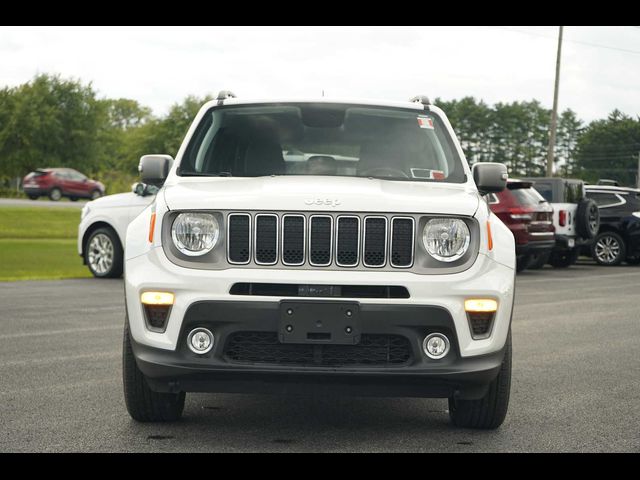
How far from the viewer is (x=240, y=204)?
547cm

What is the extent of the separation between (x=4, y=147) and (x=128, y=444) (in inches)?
2499

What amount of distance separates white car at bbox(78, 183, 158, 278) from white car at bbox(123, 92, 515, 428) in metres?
10.9

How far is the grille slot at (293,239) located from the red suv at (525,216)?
554 inches

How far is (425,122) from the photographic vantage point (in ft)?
22.7

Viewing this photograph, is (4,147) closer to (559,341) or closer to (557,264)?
(557,264)

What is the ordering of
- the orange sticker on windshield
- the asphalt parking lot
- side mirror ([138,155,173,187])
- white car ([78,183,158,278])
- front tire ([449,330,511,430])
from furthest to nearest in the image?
white car ([78,183,158,278])
the orange sticker on windshield
side mirror ([138,155,173,187])
front tire ([449,330,511,430])
the asphalt parking lot

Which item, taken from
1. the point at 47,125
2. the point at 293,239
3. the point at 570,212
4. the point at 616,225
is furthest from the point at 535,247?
the point at 47,125

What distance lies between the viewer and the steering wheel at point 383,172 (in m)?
6.53

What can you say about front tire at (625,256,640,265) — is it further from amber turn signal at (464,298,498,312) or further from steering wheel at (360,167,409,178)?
amber turn signal at (464,298,498,312)

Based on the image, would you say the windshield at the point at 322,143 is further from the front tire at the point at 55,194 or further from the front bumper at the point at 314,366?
the front tire at the point at 55,194

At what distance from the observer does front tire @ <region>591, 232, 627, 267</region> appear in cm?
2450

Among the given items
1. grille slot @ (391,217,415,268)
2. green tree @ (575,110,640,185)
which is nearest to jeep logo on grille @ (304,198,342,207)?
grille slot @ (391,217,415,268)
